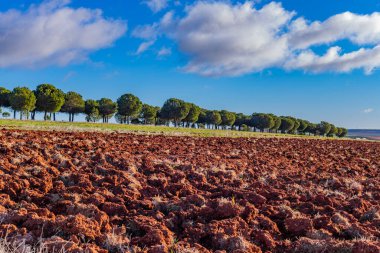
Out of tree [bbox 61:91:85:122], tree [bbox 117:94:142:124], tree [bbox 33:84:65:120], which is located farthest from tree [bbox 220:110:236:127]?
tree [bbox 33:84:65:120]

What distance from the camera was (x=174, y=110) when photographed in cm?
13825

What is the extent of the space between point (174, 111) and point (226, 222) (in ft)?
431

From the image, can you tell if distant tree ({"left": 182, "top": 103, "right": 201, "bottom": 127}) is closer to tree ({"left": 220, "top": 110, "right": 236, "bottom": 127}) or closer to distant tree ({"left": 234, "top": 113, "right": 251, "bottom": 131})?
tree ({"left": 220, "top": 110, "right": 236, "bottom": 127})

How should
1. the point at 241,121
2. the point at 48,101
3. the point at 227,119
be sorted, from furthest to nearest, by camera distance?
the point at 241,121, the point at 227,119, the point at 48,101

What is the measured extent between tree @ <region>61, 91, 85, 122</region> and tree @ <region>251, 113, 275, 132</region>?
3471 inches

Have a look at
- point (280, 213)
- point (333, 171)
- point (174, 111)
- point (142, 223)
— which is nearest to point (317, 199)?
point (280, 213)

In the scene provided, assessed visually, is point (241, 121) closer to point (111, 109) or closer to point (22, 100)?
point (111, 109)

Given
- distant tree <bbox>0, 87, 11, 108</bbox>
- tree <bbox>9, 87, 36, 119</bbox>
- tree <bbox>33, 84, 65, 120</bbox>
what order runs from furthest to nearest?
distant tree <bbox>0, 87, 11, 108</bbox>, tree <bbox>33, 84, 65, 120</bbox>, tree <bbox>9, 87, 36, 119</bbox>

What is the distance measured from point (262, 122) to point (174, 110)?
56.5 metres

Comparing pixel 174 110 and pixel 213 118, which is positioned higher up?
pixel 174 110

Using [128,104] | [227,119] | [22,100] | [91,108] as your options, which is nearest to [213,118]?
[227,119]

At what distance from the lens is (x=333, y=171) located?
1766 centimetres

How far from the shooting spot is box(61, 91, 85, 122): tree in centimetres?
11656

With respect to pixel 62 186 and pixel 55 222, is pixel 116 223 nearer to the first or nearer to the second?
pixel 55 222
